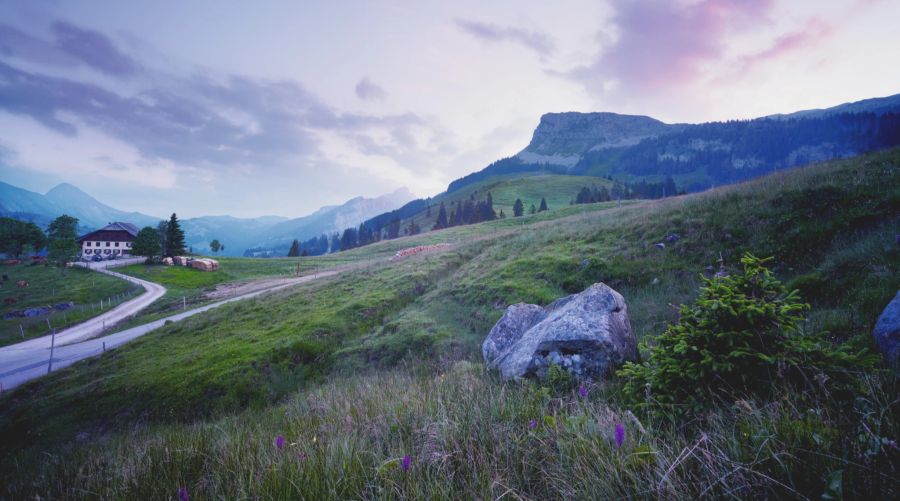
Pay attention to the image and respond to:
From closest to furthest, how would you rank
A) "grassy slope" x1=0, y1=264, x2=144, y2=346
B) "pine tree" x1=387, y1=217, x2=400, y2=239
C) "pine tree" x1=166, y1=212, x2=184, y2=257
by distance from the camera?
"grassy slope" x1=0, y1=264, x2=144, y2=346 → "pine tree" x1=166, y1=212, x2=184, y2=257 → "pine tree" x1=387, y1=217, x2=400, y2=239

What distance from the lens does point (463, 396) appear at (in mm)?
4727

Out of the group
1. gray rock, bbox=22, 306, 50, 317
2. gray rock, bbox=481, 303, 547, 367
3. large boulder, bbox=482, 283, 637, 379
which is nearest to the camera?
large boulder, bbox=482, 283, 637, 379

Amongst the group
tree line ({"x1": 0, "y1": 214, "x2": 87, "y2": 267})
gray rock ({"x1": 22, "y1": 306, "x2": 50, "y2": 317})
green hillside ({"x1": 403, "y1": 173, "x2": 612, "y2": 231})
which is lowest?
gray rock ({"x1": 22, "y1": 306, "x2": 50, "y2": 317})

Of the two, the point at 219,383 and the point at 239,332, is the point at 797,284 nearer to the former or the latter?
the point at 219,383

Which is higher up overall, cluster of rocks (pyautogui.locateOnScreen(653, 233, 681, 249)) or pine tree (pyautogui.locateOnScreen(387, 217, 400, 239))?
pine tree (pyautogui.locateOnScreen(387, 217, 400, 239))

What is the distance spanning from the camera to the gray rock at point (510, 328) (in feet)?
29.7

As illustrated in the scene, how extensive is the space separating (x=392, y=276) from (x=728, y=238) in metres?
20.1

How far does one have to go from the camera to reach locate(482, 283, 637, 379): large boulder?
20.7ft

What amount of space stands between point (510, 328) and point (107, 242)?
141 m

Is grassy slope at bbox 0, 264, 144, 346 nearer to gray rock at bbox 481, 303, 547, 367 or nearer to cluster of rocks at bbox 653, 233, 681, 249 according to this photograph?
gray rock at bbox 481, 303, 547, 367

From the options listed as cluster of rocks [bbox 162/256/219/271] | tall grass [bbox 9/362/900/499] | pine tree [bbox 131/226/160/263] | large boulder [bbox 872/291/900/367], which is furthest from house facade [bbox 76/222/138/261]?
large boulder [bbox 872/291/900/367]


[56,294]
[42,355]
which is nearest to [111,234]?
[56,294]

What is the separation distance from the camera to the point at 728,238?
12.7 m

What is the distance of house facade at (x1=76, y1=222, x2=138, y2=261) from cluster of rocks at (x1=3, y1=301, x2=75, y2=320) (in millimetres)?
62425
